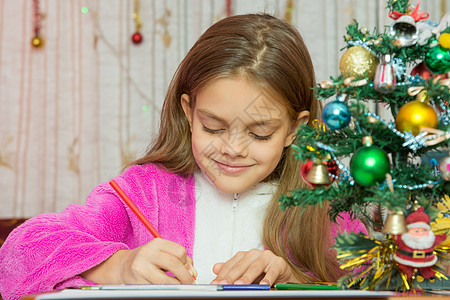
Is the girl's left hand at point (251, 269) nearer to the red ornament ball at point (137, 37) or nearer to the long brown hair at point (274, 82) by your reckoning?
the long brown hair at point (274, 82)

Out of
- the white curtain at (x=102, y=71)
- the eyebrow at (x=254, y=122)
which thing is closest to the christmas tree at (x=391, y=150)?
the eyebrow at (x=254, y=122)

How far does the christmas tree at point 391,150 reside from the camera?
1.97ft

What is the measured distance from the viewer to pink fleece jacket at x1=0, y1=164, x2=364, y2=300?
0.80 metres

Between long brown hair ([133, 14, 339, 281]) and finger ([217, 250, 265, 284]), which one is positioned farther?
long brown hair ([133, 14, 339, 281])

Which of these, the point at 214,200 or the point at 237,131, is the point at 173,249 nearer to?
the point at 237,131

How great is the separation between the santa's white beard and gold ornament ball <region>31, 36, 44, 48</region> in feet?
6.09

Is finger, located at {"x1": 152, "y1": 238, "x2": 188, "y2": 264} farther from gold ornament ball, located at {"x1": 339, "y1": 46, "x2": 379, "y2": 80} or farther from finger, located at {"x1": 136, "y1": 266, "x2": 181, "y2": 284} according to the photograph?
gold ornament ball, located at {"x1": 339, "y1": 46, "x2": 379, "y2": 80}

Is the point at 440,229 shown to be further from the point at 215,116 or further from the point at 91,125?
the point at 91,125

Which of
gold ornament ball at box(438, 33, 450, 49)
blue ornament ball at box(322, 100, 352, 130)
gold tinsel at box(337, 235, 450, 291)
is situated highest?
gold ornament ball at box(438, 33, 450, 49)

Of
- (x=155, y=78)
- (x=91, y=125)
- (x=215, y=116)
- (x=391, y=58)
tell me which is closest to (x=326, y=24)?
(x=155, y=78)

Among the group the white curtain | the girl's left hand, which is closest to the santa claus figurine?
the girl's left hand

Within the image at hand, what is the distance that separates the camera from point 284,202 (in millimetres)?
631

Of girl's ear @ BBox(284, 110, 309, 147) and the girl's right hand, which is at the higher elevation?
girl's ear @ BBox(284, 110, 309, 147)

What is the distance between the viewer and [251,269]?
0.80m
